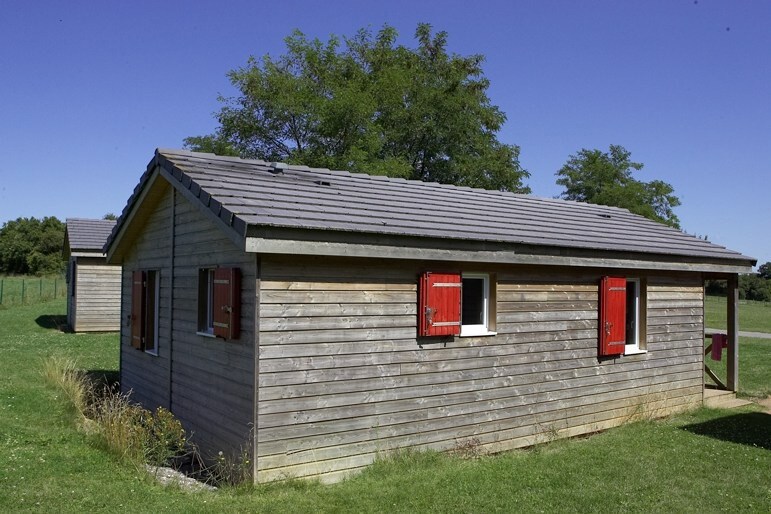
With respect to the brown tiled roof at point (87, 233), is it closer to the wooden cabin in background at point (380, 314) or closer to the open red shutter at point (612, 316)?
the wooden cabin in background at point (380, 314)

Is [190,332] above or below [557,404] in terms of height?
above

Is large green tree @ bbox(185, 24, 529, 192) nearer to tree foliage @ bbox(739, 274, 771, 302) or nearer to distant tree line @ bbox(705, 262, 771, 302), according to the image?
distant tree line @ bbox(705, 262, 771, 302)

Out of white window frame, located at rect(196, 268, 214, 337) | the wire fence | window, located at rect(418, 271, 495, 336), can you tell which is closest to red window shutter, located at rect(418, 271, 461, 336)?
window, located at rect(418, 271, 495, 336)

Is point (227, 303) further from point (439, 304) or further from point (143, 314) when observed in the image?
point (143, 314)

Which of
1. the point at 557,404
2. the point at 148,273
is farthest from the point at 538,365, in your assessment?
the point at 148,273

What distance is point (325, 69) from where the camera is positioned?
34.5m

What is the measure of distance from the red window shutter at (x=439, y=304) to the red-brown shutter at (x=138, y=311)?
5.19m

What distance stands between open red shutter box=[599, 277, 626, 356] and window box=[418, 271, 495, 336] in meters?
2.42

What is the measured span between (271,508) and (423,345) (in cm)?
295

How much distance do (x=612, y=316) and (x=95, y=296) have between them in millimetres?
18370

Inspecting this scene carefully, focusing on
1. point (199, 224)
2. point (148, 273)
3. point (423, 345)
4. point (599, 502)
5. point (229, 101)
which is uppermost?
point (229, 101)

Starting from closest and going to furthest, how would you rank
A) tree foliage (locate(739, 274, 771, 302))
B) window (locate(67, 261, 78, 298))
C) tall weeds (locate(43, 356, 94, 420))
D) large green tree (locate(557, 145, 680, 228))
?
tall weeds (locate(43, 356, 94, 420)) → window (locate(67, 261, 78, 298)) → large green tree (locate(557, 145, 680, 228)) → tree foliage (locate(739, 274, 771, 302))

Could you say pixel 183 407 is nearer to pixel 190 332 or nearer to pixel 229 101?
pixel 190 332

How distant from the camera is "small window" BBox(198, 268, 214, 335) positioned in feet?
28.9
